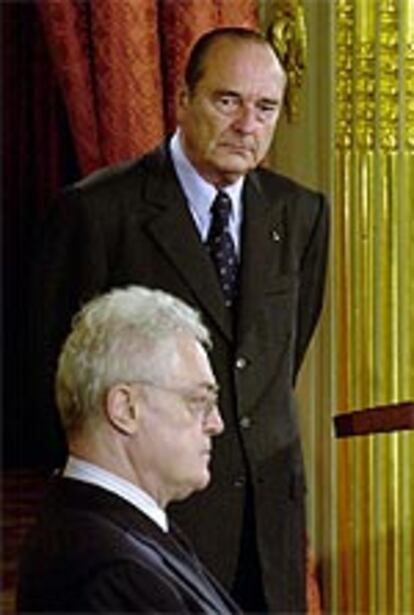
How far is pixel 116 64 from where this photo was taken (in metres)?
2.95

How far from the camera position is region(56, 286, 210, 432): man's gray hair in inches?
68.6

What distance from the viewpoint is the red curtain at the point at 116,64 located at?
9.68 feet

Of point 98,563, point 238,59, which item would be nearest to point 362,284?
point 238,59

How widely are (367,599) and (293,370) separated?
65 cm

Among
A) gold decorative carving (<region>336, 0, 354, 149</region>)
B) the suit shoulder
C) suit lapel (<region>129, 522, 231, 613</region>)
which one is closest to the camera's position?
suit lapel (<region>129, 522, 231, 613</region>)

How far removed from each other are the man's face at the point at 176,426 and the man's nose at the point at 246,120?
0.58 meters

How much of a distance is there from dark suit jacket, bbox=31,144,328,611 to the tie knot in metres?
0.04

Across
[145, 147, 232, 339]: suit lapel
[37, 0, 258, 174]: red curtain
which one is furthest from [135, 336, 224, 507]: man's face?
[37, 0, 258, 174]: red curtain

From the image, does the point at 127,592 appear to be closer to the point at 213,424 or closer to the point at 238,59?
the point at 213,424

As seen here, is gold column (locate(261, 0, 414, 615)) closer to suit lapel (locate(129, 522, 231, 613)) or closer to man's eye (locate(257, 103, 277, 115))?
man's eye (locate(257, 103, 277, 115))

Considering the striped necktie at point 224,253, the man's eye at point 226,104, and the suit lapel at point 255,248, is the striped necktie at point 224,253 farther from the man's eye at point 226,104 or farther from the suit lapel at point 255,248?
the man's eye at point 226,104

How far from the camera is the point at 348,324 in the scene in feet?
10.1

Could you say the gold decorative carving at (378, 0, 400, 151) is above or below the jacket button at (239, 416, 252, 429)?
above

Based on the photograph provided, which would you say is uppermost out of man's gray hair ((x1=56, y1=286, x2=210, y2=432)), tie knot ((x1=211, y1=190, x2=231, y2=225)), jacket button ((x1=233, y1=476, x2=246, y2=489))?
tie knot ((x1=211, y1=190, x2=231, y2=225))
